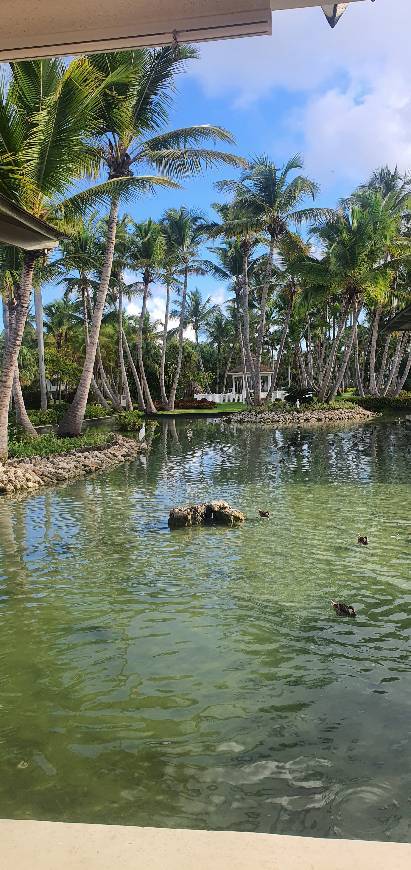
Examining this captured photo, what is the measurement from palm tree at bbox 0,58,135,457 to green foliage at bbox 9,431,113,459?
1217 mm

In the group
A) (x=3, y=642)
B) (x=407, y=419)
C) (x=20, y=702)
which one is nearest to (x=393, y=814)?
(x=20, y=702)

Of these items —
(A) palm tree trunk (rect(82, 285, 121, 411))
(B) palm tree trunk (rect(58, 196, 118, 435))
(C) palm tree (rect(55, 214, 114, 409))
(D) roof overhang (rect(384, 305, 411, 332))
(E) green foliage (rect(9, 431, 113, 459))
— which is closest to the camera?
(D) roof overhang (rect(384, 305, 411, 332))

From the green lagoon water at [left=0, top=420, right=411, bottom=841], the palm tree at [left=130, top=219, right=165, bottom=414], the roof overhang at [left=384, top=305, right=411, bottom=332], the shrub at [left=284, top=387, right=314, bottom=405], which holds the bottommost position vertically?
the green lagoon water at [left=0, top=420, right=411, bottom=841]

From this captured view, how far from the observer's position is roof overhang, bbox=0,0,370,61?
296cm

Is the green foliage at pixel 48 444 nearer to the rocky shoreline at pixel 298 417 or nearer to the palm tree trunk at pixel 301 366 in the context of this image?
the rocky shoreline at pixel 298 417

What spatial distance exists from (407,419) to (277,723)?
36.5 m

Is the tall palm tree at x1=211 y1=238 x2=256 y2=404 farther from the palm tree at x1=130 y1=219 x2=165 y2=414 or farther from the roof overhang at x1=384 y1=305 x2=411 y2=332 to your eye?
the roof overhang at x1=384 y1=305 x2=411 y2=332

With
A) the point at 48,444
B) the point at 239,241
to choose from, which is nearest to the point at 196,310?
the point at 239,241

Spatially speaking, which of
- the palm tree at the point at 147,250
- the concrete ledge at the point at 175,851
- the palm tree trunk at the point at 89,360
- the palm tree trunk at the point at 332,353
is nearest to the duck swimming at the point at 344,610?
the concrete ledge at the point at 175,851

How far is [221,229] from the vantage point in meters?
40.2

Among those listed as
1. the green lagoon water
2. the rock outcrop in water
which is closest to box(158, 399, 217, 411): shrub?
the rock outcrop in water

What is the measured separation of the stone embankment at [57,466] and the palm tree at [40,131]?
1.17 meters

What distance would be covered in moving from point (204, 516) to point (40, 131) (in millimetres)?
10329

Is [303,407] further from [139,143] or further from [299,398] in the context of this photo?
[139,143]
